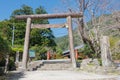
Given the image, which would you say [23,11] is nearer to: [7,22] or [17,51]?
[7,22]

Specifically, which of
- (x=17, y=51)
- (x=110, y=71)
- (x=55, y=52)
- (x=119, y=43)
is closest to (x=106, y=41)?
(x=119, y=43)

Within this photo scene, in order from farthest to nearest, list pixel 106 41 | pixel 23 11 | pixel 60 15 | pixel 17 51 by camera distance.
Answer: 1. pixel 23 11
2. pixel 17 51
3. pixel 60 15
4. pixel 106 41

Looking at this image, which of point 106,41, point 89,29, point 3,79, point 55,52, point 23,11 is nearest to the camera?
point 3,79

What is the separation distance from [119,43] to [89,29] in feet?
25.3

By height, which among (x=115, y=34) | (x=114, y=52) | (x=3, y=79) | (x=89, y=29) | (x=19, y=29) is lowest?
(x=3, y=79)

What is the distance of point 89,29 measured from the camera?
22.9 m

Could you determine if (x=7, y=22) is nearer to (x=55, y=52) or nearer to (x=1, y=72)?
(x=55, y=52)

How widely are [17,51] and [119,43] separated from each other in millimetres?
13820

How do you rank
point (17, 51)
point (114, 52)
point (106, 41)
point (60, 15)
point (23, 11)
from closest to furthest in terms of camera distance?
point (106, 41)
point (114, 52)
point (60, 15)
point (17, 51)
point (23, 11)

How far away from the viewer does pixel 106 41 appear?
47.6ft

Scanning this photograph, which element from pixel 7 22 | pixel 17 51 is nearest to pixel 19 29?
pixel 7 22

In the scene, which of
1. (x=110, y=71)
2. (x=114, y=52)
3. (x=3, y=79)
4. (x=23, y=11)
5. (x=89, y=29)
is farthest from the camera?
(x=23, y=11)

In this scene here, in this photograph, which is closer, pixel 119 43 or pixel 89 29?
pixel 119 43

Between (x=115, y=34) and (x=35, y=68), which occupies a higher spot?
(x=115, y=34)
